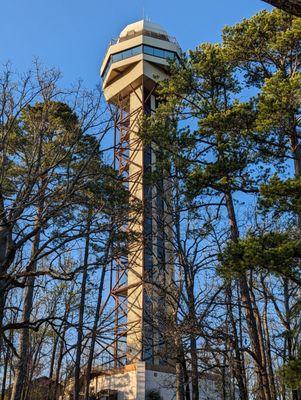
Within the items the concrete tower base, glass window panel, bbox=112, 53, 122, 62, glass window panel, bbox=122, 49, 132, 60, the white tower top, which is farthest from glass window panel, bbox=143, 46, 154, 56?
the concrete tower base

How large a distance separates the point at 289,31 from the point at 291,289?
8526 millimetres

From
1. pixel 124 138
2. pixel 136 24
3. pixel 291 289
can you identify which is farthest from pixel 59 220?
pixel 136 24

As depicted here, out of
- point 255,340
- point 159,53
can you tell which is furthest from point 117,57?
point 255,340

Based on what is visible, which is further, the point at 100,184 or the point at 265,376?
the point at 100,184

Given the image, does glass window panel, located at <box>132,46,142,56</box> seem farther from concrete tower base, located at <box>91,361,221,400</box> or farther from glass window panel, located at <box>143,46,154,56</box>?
concrete tower base, located at <box>91,361,221,400</box>

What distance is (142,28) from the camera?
3438 cm

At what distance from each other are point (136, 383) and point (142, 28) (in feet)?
79.4

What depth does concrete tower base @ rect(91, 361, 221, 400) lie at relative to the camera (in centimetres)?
2392

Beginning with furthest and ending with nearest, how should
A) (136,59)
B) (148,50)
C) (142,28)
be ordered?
(142,28)
(148,50)
(136,59)

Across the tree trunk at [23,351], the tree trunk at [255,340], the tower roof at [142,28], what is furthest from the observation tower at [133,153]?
the tree trunk at [255,340]

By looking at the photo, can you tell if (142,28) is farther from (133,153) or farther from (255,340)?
(255,340)

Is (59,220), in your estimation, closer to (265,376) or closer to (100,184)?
(100,184)

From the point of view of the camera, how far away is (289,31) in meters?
10.7

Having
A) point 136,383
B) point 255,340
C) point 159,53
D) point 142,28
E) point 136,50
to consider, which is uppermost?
point 142,28
